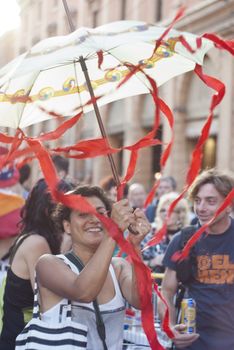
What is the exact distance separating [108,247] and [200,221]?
1487 mm

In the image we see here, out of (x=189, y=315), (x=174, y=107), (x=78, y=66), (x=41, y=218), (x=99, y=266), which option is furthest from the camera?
(x=174, y=107)

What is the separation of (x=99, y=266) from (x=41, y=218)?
0.95 metres

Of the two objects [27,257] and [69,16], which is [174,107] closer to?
[27,257]

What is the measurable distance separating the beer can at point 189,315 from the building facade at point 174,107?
1013cm

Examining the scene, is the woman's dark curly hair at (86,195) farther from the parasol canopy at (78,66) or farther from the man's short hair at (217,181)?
the man's short hair at (217,181)

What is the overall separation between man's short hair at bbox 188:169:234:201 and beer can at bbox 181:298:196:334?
0.74m

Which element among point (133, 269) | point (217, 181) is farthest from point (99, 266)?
point (217, 181)

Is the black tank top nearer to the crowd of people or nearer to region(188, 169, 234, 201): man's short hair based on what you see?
the crowd of people

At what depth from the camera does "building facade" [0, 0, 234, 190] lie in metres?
16.2

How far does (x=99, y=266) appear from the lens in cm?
254

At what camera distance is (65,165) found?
5.89m

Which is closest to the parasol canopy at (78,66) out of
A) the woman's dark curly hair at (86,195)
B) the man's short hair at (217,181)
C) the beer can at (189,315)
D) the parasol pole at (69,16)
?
the parasol pole at (69,16)

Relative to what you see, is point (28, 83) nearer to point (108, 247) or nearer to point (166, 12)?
point (108, 247)

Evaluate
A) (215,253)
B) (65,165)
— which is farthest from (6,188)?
(215,253)
